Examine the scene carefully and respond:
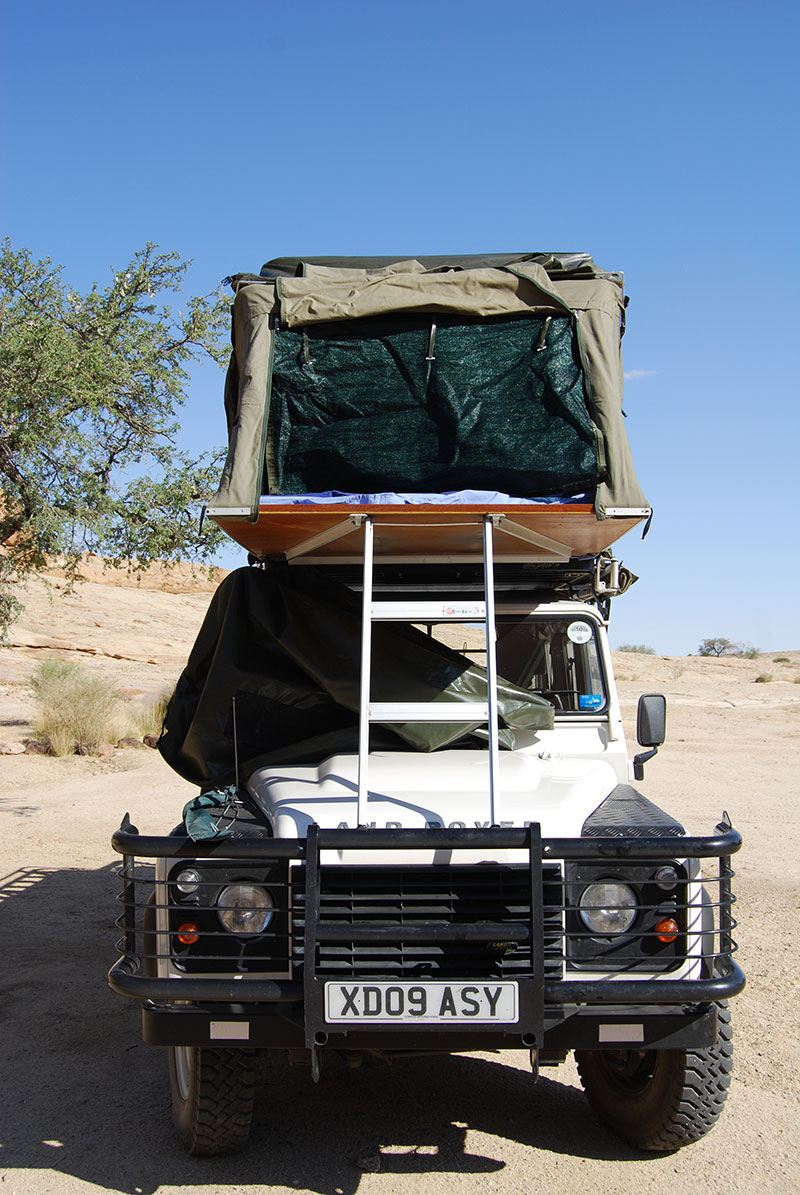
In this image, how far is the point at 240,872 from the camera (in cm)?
325

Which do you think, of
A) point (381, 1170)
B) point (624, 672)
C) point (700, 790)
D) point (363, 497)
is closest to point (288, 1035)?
point (381, 1170)

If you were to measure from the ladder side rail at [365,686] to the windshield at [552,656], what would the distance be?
1231mm

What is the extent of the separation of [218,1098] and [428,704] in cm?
Answer: 152

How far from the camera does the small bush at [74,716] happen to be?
47.1 feet

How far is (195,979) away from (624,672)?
35055mm

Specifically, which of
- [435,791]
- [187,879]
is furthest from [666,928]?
[187,879]

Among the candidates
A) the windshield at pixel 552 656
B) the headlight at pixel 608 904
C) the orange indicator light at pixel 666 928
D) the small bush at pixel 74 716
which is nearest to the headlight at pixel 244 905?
the headlight at pixel 608 904

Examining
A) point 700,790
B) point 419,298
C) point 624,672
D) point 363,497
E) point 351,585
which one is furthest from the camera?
point 624,672

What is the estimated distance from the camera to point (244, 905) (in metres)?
3.28

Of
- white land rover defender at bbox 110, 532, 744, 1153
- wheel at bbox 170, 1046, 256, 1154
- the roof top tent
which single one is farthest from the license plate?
the roof top tent

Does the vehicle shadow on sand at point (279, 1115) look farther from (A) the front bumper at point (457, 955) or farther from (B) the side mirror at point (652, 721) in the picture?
(B) the side mirror at point (652, 721)

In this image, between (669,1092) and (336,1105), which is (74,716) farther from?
(669,1092)

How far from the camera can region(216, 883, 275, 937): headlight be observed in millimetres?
3246

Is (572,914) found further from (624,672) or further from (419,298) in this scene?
(624,672)
